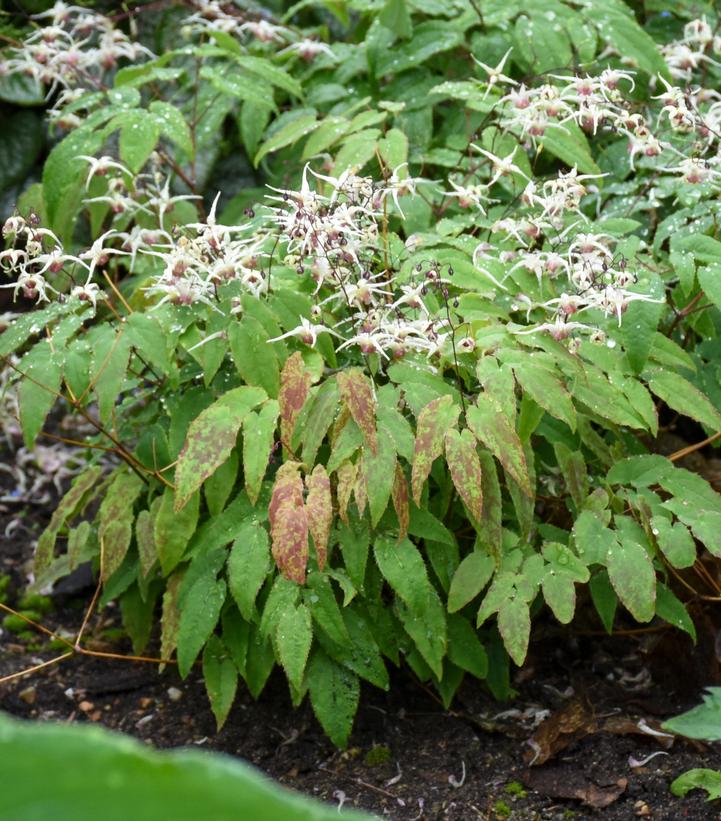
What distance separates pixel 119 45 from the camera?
305 centimetres

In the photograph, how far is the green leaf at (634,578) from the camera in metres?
1.90

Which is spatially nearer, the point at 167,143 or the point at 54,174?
the point at 54,174

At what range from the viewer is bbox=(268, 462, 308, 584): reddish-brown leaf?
1.86 metres

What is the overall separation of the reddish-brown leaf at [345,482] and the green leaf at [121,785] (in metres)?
1.38

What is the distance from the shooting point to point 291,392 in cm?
195

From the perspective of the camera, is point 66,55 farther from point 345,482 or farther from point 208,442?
point 345,482

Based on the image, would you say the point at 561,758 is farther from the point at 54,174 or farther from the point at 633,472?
the point at 54,174

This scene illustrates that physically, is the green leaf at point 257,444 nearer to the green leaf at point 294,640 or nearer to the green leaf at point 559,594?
the green leaf at point 294,640

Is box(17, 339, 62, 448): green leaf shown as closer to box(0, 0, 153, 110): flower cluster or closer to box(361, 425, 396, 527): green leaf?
box(361, 425, 396, 527): green leaf

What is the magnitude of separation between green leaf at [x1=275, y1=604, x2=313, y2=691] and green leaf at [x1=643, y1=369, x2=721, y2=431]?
749mm

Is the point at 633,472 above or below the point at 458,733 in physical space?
above

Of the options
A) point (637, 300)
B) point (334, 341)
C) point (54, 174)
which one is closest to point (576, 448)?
point (637, 300)

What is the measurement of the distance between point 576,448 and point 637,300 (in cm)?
31

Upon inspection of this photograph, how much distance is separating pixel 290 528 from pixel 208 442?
22cm
